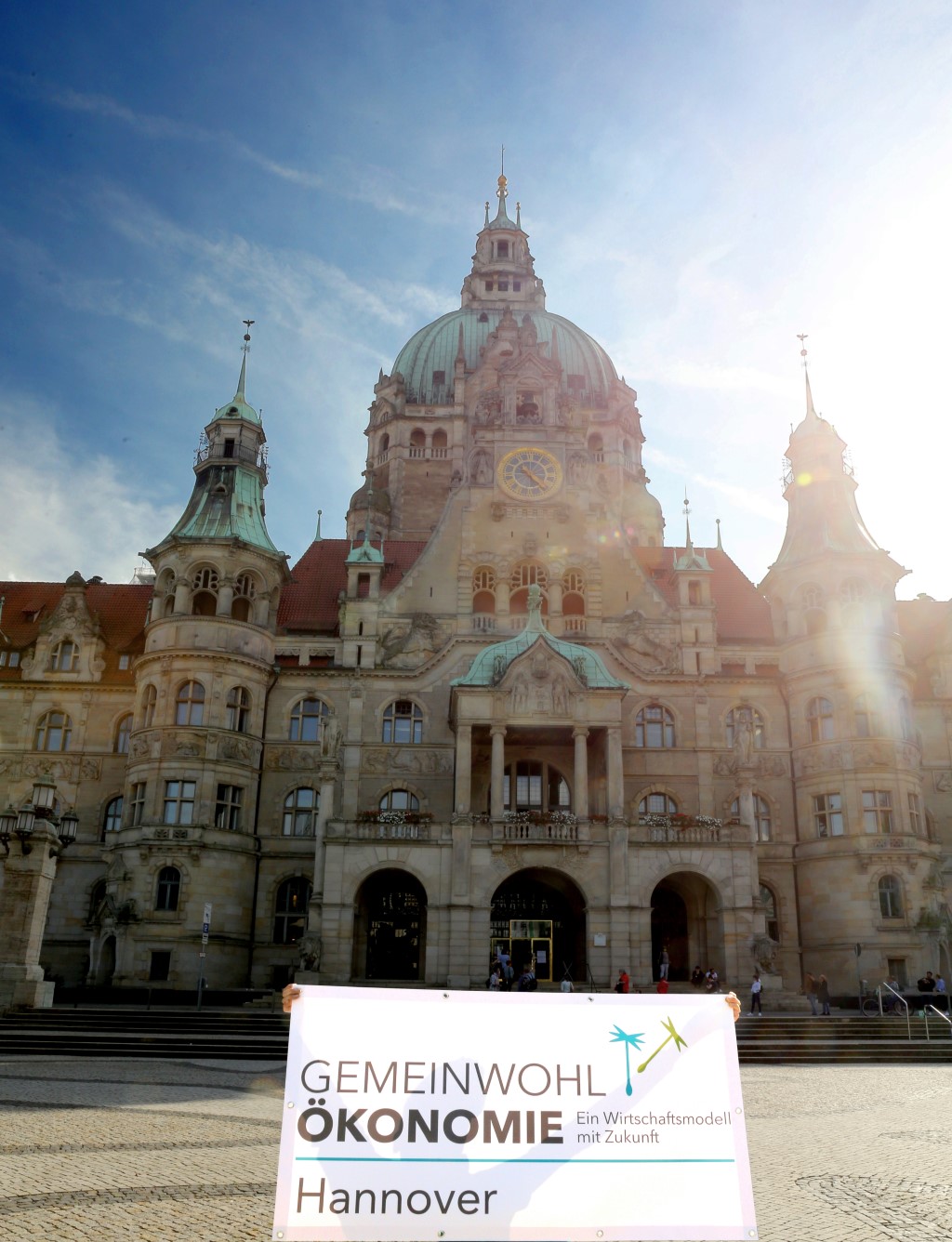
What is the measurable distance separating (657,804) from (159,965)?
68.6 feet

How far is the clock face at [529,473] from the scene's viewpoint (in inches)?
1889

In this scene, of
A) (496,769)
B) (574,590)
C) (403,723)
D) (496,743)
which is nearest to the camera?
(496,769)

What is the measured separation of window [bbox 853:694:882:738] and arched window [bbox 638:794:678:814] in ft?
26.9

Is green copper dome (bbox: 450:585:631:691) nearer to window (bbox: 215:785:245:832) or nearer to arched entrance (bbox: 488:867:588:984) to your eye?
arched entrance (bbox: 488:867:588:984)

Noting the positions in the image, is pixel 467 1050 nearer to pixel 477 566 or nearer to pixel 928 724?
pixel 477 566

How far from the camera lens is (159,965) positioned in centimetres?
4019

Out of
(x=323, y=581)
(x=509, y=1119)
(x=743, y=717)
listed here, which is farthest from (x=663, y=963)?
A: (x=509, y=1119)

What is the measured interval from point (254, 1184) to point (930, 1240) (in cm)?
654

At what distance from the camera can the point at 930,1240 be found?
29.4 ft

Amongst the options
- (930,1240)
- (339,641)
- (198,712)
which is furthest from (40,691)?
(930,1240)

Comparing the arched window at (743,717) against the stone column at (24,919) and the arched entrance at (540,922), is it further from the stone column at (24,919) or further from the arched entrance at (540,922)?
the stone column at (24,919)

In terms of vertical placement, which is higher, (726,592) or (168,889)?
(726,592)

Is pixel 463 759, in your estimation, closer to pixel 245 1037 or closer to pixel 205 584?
pixel 245 1037

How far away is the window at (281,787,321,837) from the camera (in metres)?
44.3
